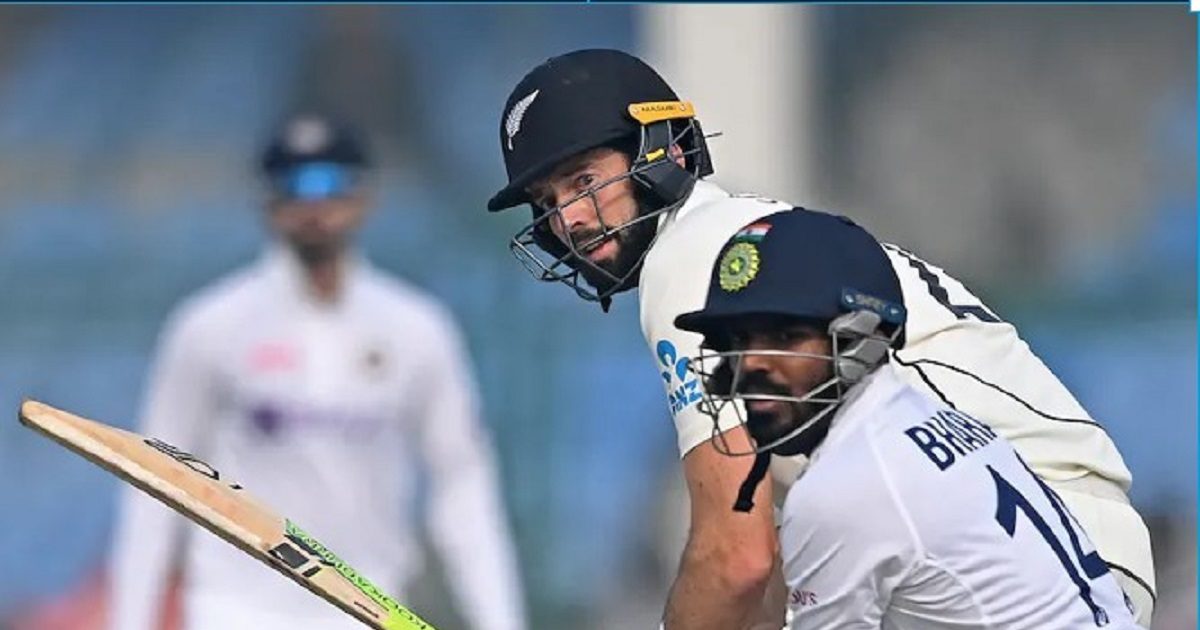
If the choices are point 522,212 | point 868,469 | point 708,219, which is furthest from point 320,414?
point 868,469

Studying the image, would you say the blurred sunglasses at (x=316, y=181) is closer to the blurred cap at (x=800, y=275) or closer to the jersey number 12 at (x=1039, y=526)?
the blurred cap at (x=800, y=275)

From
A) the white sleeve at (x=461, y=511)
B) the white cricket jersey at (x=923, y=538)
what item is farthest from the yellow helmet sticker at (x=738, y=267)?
the white sleeve at (x=461, y=511)

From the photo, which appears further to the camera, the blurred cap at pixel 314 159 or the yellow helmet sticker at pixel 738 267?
the blurred cap at pixel 314 159

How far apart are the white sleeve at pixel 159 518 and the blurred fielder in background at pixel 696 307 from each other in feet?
9.25

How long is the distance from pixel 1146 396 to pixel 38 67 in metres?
3.43

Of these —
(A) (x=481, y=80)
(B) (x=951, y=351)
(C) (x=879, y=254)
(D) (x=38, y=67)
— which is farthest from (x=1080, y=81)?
(C) (x=879, y=254)

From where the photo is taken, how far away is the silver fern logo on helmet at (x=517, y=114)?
3.43 meters

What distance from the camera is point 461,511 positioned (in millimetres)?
6328

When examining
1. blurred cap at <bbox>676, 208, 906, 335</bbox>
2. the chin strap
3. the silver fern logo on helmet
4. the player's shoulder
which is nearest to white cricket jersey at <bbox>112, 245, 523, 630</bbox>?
the silver fern logo on helmet

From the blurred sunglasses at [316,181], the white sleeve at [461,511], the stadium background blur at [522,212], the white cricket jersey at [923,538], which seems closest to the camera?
the white cricket jersey at [923,538]

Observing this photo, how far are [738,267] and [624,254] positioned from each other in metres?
0.63

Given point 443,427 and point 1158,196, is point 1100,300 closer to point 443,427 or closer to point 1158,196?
point 1158,196

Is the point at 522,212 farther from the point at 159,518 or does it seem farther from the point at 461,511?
the point at 159,518

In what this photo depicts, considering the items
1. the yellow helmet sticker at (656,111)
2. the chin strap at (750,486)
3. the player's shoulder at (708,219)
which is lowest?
the chin strap at (750,486)
